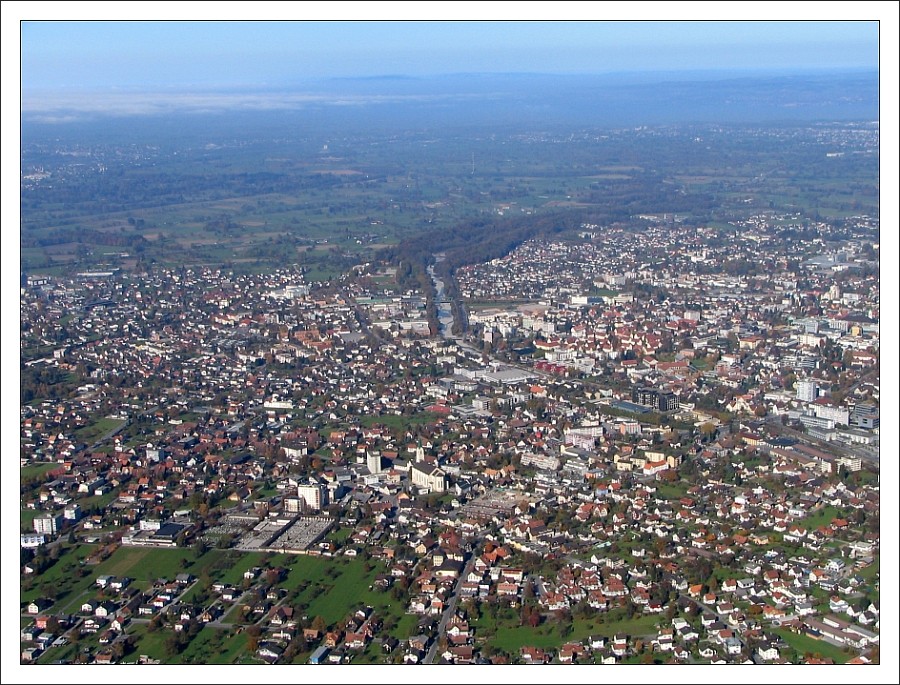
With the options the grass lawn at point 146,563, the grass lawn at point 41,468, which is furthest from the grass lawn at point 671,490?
Answer: the grass lawn at point 41,468

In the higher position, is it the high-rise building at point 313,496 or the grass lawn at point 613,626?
the high-rise building at point 313,496

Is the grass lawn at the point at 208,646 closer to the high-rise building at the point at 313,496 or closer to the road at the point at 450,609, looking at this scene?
the road at the point at 450,609

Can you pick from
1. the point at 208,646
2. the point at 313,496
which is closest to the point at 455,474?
the point at 313,496

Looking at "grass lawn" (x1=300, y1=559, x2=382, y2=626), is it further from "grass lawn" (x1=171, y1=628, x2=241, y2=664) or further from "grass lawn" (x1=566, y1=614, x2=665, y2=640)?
"grass lawn" (x1=566, y1=614, x2=665, y2=640)

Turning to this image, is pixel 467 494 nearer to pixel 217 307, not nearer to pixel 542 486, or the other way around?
pixel 542 486

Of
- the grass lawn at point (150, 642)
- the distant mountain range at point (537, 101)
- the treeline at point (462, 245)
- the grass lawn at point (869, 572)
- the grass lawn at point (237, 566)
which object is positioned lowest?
the grass lawn at point (150, 642)

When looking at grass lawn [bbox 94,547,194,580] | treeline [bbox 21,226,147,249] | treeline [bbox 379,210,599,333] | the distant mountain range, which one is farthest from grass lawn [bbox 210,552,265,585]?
the distant mountain range

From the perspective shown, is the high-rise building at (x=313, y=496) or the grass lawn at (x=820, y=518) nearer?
the grass lawn at (x=820, y=518)
